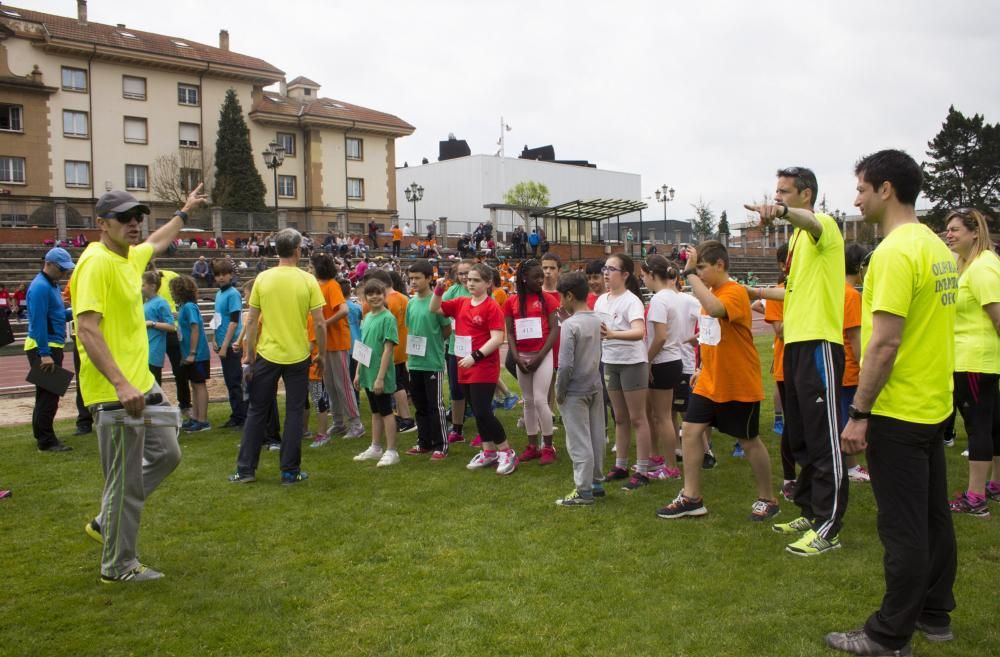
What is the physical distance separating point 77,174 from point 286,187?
1275 centimetres

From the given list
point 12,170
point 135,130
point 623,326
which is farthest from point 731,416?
point 135,130

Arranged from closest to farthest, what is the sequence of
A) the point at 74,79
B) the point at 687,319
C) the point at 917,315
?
the point at 917,315, the point at 687,319, the point at 74,79

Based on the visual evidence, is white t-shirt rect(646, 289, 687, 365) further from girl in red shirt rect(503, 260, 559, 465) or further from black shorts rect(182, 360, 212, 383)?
black shorts rect(182, 360, 212, 383)

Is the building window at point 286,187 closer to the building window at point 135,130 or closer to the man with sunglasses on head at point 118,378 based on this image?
the building window at point 135,130

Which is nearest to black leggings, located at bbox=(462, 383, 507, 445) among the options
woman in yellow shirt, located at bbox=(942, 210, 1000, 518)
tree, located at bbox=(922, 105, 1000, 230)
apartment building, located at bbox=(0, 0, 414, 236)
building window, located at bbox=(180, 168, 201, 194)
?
woman in yellow shirt, located at bbox=(942, 210, 1000, 518)

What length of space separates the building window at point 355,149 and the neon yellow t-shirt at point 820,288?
52.4 metres

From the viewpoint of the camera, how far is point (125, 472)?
14.4 ft

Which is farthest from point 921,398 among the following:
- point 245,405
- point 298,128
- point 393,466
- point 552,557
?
point 298,128

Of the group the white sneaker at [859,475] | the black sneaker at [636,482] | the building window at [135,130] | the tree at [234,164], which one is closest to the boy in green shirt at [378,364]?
the black sneaker at [636,482]

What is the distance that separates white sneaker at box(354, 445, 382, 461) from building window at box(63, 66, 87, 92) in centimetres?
4540

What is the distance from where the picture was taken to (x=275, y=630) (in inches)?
154

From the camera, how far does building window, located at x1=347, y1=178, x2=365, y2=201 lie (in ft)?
179

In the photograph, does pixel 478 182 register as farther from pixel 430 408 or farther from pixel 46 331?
pixel 430 408

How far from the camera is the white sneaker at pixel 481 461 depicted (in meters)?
7.23
